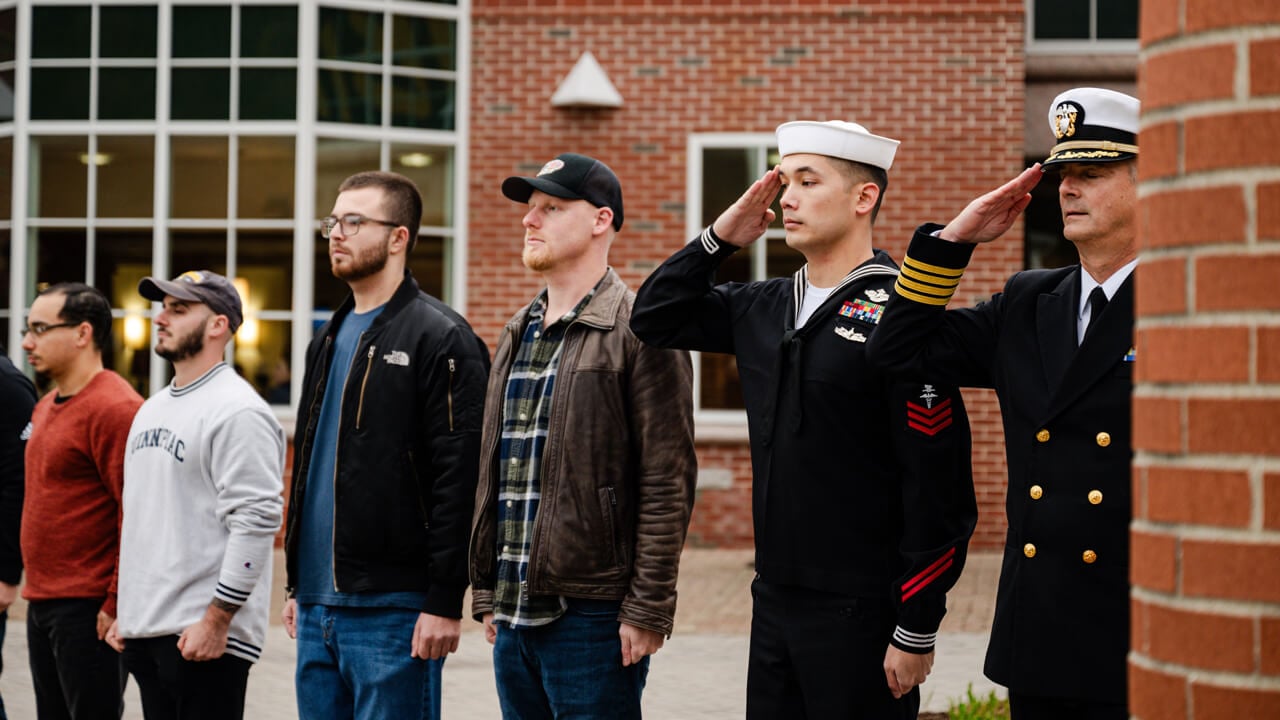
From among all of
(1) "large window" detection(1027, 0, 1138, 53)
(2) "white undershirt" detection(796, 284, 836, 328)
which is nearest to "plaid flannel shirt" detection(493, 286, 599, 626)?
(2) "white undershirt" detection(796, 284, 836, 328)

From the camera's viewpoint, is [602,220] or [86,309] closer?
[602,220]

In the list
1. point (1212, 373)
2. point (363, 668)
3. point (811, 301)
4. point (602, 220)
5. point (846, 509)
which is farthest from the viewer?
point (602, 220)

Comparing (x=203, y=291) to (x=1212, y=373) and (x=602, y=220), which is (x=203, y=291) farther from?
(x=1212, y=373)

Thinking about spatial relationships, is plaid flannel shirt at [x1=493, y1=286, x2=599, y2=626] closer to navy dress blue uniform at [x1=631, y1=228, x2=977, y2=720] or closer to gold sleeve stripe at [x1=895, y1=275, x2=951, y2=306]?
navy dress blue uniform at [x1=631, y1=228, x2=977, y2=720]

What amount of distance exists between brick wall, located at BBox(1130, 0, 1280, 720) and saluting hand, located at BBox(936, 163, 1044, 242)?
1.39 m

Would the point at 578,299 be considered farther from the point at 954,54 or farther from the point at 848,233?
the point at 954,54

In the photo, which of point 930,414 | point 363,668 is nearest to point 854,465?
point 930,414

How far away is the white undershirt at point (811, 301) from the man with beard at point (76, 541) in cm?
262

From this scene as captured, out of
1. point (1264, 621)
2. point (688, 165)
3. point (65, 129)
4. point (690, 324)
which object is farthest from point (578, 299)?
point (65, 129)

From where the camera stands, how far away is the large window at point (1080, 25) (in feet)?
42.0

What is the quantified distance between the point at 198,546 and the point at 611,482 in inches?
58.1

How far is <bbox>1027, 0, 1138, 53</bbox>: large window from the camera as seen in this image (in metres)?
12.8

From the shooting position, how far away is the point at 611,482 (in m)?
3.91

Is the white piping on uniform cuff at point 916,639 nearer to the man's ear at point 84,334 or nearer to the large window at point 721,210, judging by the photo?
the man's ear at point 84,334
